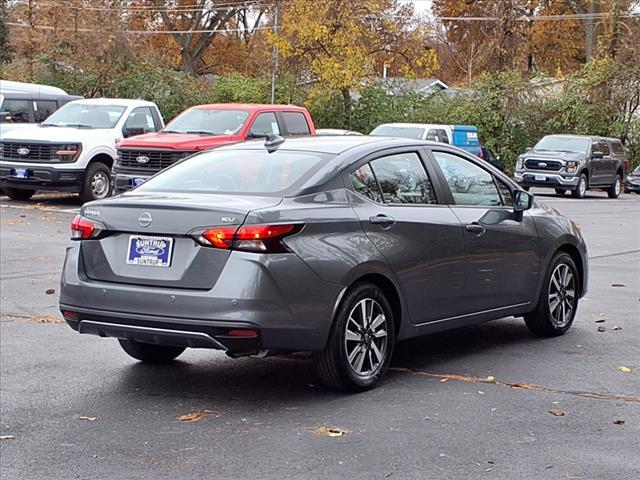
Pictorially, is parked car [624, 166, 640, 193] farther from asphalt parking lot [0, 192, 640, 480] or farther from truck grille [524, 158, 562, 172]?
asphalt parking lot [0, 192, 640, 480]

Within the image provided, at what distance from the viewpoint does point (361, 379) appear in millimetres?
7234

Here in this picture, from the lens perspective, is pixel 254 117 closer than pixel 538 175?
Yes

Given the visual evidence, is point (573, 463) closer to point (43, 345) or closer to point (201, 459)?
point (201, 459)

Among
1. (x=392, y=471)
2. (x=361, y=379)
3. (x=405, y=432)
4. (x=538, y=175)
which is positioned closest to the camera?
(x=392, y=471)

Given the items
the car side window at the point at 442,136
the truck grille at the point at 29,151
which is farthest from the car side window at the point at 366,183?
the car side window at the point at 442,136

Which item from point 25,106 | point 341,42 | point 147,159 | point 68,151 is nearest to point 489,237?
point 147,159

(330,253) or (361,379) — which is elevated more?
→ (330,253)

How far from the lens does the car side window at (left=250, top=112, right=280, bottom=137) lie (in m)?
20.9

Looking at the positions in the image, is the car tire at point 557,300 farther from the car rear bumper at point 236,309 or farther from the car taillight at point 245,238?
the car taillight at point 245,238

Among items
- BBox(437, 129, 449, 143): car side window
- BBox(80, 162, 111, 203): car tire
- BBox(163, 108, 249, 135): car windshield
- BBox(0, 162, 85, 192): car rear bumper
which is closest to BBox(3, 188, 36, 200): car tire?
BBox(0, 162, 85, 192): car rear bumper

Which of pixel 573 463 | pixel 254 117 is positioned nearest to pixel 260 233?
pixel 573 463

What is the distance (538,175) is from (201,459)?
2831 cm

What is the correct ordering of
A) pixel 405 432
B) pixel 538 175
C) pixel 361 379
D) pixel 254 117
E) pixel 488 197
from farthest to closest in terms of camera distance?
pixel 538 175
pixel 254 117
pixel 488 197
pixel 361 379
pixel 405 432

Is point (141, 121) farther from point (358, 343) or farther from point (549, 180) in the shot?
point (358, 343)
